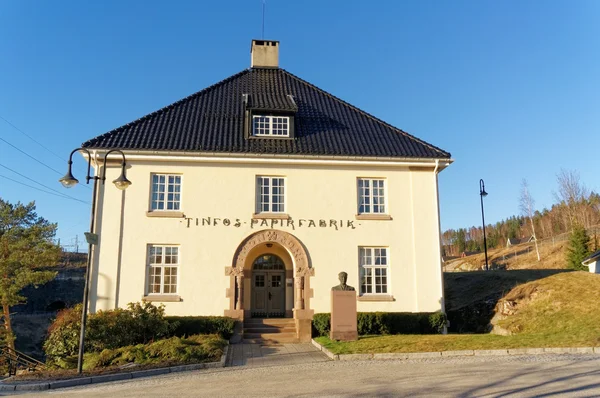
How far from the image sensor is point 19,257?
28.9 metres

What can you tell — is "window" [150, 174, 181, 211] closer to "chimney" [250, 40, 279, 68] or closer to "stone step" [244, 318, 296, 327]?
"stone step" [244, 318, 296, 327]

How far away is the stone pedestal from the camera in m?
16.7

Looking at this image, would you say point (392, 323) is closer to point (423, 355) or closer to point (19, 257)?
point (423, 355)

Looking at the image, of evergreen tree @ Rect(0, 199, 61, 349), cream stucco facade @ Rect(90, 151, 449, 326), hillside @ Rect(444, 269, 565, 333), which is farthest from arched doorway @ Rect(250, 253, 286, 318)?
evergreen tree @ Rect(0, 199, 61, 349)

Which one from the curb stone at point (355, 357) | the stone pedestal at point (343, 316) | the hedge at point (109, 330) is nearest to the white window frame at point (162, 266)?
the hedge at point (109, 330)

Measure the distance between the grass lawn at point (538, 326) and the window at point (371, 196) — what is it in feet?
18.5

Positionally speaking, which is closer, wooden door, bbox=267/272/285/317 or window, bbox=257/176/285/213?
window, bbox=257/176/285/213

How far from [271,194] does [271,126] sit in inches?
125

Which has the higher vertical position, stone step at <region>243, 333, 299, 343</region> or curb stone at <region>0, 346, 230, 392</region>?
stone step at <region>243, 333, 299, 343</region>

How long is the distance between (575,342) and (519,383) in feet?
19.5

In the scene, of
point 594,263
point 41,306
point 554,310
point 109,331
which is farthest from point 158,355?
point 41,306

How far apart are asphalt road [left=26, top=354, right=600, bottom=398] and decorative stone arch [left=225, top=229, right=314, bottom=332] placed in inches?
251

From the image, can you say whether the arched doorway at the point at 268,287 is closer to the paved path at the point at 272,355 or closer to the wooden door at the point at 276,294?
the wooden door at the point at 276,294

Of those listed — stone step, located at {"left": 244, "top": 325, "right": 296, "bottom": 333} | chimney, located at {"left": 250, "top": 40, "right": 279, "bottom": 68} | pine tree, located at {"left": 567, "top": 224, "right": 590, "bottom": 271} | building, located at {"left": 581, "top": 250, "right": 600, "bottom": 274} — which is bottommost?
stone step, located at {"left": 244, "top": 325, "right": 296, "bottom": 333}
